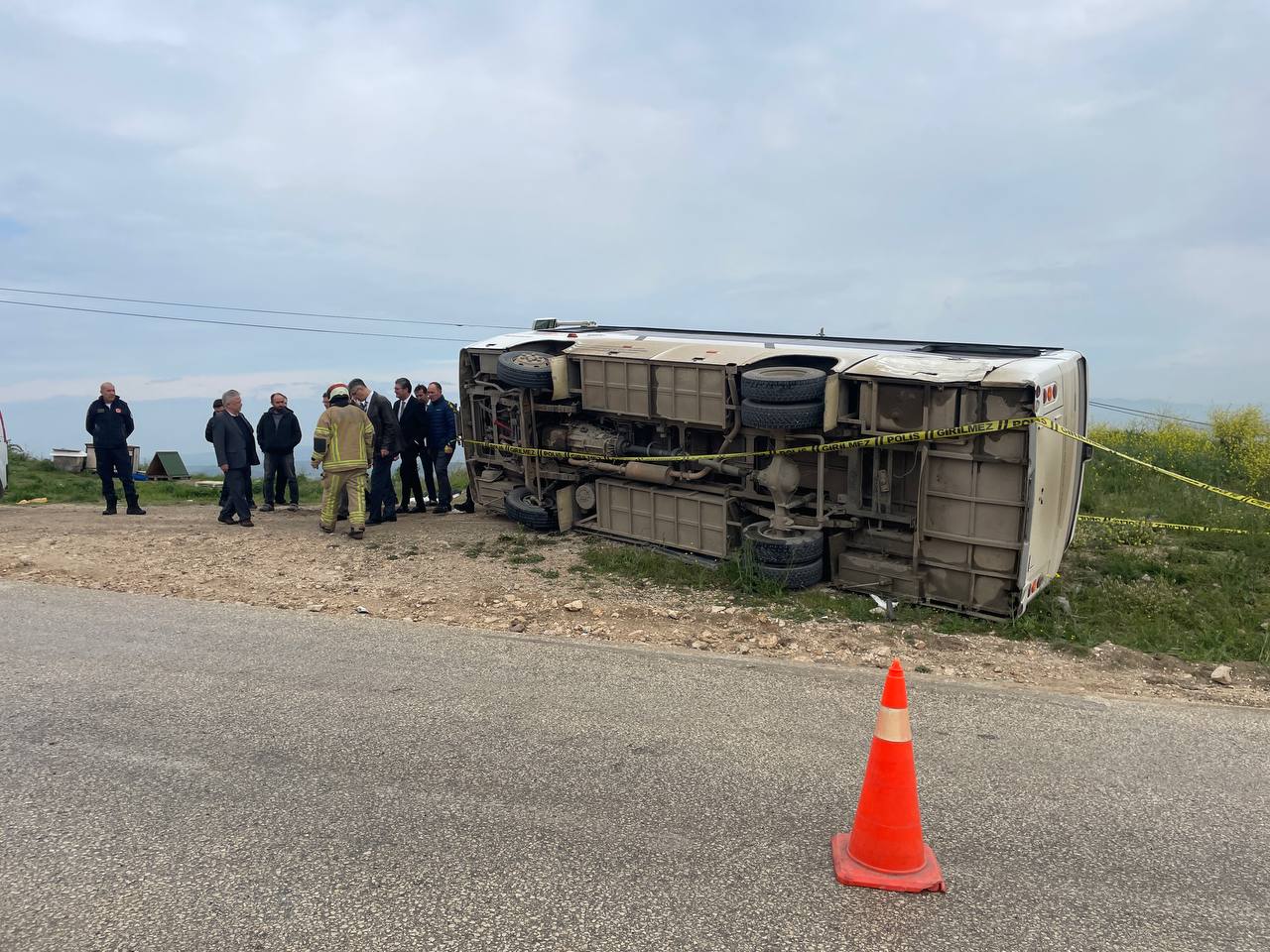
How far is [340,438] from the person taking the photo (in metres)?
11.0

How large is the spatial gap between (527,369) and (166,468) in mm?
11948

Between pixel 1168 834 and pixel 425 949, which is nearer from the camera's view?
pixel 425 949

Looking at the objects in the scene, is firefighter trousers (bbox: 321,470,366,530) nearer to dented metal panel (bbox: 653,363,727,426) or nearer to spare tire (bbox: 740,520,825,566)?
dented metal panel (bbox: 653,363,727,426)

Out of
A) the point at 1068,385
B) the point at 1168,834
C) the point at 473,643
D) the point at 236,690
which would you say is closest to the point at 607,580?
the point at 473,643

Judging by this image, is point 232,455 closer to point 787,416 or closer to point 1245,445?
point 787,416

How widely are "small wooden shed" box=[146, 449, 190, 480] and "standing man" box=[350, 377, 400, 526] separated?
9.01 meters

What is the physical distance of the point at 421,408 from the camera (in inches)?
508

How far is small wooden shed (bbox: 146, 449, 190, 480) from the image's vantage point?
19.0m

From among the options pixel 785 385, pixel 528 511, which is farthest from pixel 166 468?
pixel 785 385

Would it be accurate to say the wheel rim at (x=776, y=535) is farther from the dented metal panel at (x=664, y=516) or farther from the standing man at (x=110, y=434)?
the standing man at (x=110, y=434)

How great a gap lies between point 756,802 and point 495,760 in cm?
140

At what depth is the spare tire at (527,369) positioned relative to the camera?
10938mm

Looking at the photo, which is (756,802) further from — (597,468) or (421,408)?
(421,408)

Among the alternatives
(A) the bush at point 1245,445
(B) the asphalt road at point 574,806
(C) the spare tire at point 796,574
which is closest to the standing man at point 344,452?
(B) the asphalt road at point 574,806
